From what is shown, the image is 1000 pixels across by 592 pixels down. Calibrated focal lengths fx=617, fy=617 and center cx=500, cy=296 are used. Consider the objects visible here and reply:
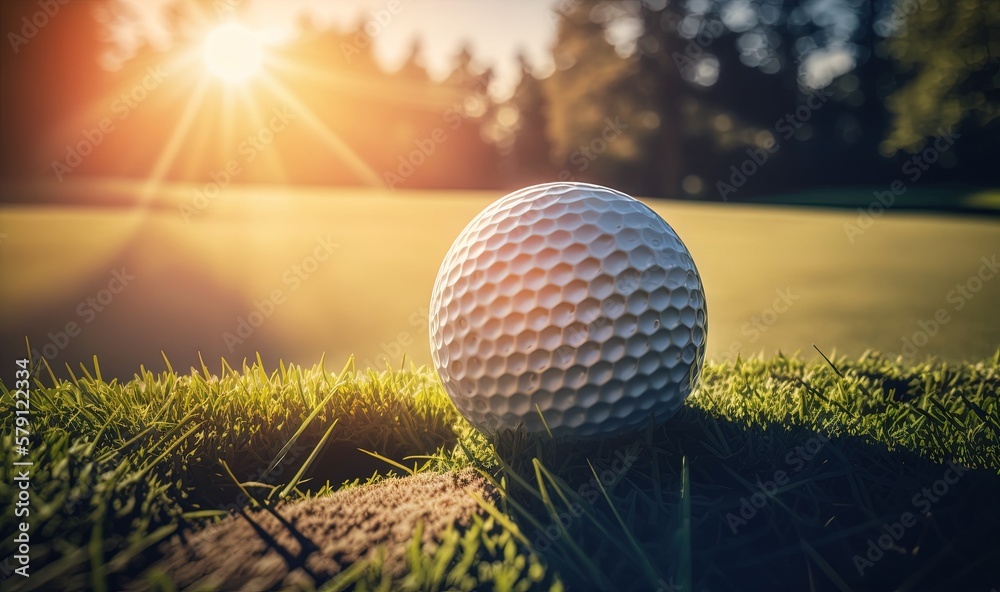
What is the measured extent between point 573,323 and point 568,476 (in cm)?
55

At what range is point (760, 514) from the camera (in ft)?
6.28

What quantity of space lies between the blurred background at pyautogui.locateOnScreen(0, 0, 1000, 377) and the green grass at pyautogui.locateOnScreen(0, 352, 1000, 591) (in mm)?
1109

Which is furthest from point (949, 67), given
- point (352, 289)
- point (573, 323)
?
point (573, 323)

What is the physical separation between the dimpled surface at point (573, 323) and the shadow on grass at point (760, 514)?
6.6 inches

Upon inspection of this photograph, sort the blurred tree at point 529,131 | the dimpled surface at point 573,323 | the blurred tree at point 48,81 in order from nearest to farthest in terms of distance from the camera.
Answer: the dimpled surface at point 573,323
the blurred tree at point 48,81
the blurred tree at point 529,131

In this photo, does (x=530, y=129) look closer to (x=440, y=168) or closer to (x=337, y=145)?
(x=440, y=168)

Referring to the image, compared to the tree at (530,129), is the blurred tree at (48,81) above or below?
above

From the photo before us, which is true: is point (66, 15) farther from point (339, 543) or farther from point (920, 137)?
point (920, 137)

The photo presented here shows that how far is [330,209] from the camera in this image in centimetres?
1298

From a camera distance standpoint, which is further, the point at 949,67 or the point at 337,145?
Result: the point at 337,145

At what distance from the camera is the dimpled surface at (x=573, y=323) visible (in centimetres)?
231

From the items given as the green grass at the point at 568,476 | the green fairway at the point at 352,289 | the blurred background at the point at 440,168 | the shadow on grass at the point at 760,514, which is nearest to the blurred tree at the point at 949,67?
the blurred background at the point at 440,168

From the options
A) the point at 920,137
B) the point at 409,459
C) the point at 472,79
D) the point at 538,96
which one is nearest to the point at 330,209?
the point at 409,459

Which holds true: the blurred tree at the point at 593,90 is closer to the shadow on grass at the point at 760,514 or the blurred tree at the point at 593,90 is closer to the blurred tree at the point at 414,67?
the blurred tree at the point at 414,67
